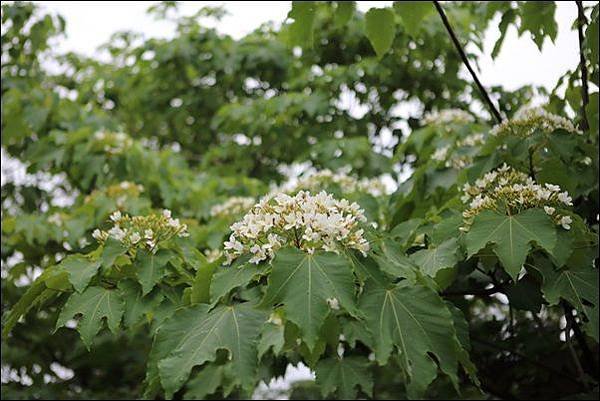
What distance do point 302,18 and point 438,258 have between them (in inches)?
45.4

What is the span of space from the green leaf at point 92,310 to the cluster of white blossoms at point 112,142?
226cm

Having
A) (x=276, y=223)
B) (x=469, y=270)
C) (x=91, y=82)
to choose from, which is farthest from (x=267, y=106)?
(x=276, y=223)

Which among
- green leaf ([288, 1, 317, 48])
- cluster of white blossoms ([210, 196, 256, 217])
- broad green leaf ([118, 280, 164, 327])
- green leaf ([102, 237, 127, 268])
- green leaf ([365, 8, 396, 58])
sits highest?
green leaf ([288, 1, 317, 48])

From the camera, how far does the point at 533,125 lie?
244 centimetres

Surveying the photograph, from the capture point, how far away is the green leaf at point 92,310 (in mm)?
1786

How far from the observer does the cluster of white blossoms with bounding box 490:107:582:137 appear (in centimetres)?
242

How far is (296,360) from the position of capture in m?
2.88

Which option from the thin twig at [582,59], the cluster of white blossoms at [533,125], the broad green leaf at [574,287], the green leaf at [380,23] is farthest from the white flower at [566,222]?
the green leaf at [380,23]

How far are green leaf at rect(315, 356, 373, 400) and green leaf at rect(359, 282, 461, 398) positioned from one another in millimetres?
1062

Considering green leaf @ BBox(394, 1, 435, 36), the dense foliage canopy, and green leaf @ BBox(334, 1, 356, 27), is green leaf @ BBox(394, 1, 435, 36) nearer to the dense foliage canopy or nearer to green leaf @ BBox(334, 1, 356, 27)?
the dense foliage canopy

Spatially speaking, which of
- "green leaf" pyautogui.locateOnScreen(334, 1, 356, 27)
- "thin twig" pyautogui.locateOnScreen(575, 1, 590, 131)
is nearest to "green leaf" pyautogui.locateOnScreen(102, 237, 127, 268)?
"green leaf" pyautogui.locateOnScreen(334, 1, 356, 27)

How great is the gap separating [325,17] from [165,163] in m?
1.77

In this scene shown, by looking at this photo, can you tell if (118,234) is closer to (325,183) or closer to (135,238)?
(135,238)

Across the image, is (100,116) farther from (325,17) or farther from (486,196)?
(486,196)
